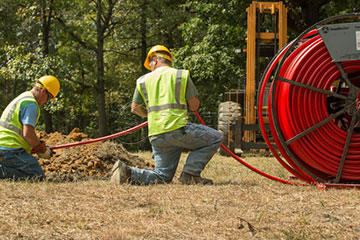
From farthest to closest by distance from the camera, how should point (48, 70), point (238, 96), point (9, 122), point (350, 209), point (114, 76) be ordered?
1. point (114, 76)
2. point (48, 70)
3. point (238, 96)
4. point (9, 122)
5. point (350, 209)

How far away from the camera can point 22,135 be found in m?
6.04

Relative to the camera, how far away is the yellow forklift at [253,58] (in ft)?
37.2

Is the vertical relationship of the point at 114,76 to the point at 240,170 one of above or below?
above

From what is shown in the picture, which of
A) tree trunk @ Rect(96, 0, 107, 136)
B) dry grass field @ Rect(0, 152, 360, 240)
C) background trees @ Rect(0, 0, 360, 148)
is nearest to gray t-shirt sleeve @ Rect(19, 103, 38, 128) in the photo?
dry grass field @ Rect(0, 152, 360, 240)

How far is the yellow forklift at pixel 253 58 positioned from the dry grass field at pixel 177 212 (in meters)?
Result: 6.03

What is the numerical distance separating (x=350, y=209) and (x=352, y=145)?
1.52 metres

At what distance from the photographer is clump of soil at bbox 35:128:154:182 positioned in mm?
7077

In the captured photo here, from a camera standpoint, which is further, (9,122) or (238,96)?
(238,96)

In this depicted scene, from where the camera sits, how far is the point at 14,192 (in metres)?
4.88

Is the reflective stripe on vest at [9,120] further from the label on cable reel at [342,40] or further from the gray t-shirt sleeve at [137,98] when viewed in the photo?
the label on cable reel at [342,40]

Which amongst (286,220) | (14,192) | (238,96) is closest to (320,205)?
(286,220)

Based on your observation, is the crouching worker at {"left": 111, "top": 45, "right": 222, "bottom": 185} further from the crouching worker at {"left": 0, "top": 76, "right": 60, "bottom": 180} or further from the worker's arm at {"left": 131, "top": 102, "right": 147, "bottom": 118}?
the crouching worker at {"left": 0, "top": 76, "right": 60, "bottom": 180}

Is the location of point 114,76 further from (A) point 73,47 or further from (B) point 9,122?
(B) point 9,122

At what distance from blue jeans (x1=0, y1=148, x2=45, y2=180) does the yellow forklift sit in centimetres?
612
